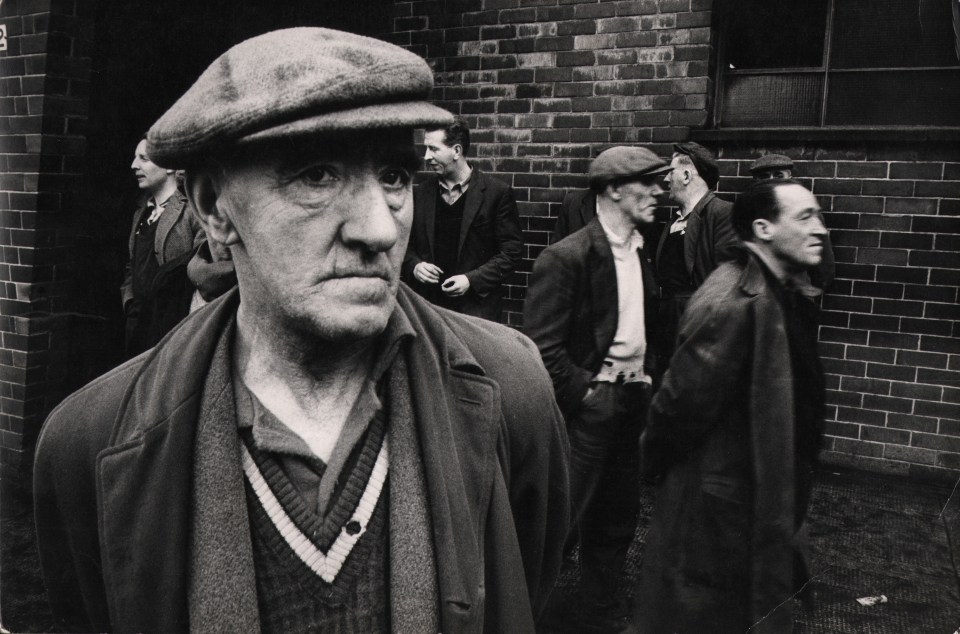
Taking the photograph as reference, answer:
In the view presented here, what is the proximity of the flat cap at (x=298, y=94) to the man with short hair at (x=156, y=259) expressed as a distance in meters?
1.28

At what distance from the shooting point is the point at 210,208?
1.14 metres

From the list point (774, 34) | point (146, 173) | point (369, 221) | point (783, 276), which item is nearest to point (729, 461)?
point (783, 276)

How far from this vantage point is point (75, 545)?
1228 mm

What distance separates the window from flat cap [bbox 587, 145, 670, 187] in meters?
0.84

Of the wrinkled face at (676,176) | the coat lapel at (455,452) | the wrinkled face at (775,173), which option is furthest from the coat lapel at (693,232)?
the coat lapel at (455,452)

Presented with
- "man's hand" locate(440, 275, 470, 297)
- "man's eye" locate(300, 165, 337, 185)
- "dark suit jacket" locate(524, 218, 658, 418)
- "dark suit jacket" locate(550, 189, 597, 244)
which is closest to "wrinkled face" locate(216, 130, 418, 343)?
"man's eye" locate(300, 165, 337, 185)

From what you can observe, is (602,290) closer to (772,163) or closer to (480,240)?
(772,163)

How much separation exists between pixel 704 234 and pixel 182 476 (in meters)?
3.05

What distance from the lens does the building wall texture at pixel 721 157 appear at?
2828 mm

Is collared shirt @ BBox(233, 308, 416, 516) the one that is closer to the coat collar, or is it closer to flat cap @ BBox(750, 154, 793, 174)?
the coat collar

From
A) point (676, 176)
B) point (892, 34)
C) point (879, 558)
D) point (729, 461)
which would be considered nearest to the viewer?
point (729, 461)

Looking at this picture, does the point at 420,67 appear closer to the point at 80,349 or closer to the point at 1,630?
the point at 80,349

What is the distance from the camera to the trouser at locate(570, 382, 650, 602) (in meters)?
3.28

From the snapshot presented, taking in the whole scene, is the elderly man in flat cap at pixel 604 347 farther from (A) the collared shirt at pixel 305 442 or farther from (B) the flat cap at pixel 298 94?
(B) the flat cap at pixel 298 94
